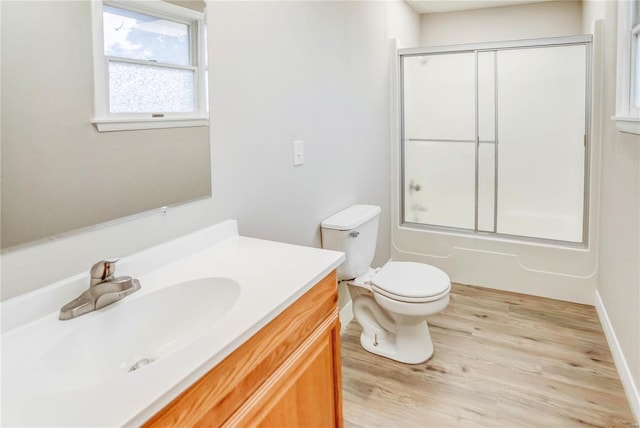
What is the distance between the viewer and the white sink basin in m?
0.89

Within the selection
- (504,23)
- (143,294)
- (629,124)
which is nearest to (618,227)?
(629,124)

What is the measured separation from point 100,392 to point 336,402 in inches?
34.5

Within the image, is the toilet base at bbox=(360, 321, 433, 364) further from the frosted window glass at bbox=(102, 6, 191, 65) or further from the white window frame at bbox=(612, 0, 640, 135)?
the frosted window glass at bbox=(102, 6, 191, 65)

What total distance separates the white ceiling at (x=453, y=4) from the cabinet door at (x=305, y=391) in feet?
10.4

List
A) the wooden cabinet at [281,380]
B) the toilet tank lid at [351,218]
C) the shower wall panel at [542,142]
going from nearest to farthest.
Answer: the wooden cabinet at [281,380]
the toilet tank lid at [351,218]
the shower wall panel at [542,142]

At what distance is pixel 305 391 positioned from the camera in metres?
1.21

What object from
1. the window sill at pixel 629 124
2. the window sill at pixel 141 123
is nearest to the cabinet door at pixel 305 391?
the window sill at pixel 141 123

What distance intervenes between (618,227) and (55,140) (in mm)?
2479

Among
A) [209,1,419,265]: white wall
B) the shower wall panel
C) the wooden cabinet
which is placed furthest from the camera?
the shower wall panel

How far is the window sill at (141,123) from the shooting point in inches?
46.1

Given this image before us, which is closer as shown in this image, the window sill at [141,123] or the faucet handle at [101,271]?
the faucet handle at [101,271]

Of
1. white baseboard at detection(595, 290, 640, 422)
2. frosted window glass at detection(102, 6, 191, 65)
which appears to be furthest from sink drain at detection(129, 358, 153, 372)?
white baseboard at detection(595, 290, 640, 422)

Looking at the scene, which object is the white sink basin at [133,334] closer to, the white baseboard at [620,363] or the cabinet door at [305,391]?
the cabinet door at [305,391]

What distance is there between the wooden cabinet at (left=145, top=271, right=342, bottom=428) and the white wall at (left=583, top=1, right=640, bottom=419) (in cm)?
138
